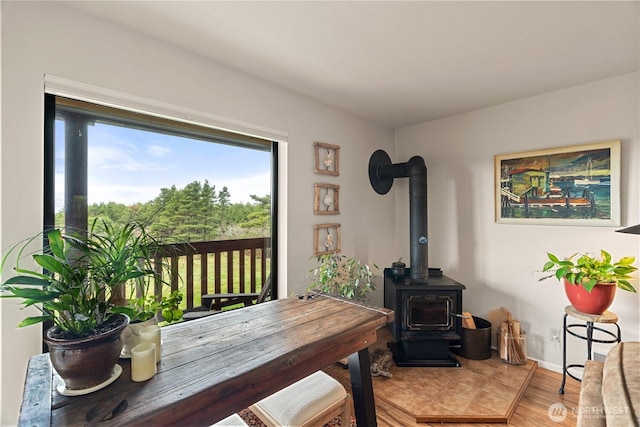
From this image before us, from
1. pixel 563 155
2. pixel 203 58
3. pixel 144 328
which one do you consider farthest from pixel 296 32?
pixel 563 155

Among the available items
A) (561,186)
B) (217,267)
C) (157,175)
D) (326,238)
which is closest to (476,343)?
(561,186)

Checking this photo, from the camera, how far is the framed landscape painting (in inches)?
88.8

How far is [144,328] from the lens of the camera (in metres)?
0.91

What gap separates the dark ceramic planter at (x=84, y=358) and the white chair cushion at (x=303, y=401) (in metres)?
0.67

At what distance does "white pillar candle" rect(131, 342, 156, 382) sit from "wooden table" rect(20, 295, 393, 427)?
0.07 feet

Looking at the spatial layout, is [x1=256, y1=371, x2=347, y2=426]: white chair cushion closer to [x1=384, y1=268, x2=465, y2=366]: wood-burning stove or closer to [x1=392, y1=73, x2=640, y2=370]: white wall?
[x1=384, y1=268, x2=465, y2=366]: wood-burning stove

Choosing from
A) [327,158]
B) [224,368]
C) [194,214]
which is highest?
[327,158]

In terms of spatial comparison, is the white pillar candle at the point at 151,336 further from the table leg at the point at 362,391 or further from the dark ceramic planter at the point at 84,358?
the table leg at the point at 362,391

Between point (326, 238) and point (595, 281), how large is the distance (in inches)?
79.3

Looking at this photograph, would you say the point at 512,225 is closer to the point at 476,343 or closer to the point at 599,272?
the point at 599,272

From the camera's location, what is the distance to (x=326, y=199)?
2764 mm

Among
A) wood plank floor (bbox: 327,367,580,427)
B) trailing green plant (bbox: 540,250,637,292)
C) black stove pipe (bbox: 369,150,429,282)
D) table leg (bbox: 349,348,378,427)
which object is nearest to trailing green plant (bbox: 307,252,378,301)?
black stove pipe (bbox: 369,150,429,282)

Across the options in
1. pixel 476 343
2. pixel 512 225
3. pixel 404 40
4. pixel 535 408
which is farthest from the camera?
pixel 512 225

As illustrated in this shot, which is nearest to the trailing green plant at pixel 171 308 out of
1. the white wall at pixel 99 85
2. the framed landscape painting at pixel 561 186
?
the white wall at pixel 99 85
